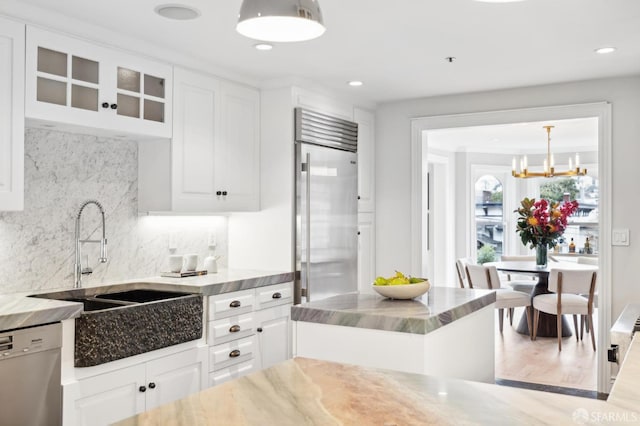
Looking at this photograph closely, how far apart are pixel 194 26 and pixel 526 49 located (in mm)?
2030

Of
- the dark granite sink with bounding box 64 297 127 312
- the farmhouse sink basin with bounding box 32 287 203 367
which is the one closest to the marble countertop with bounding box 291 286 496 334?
the farmhouse sink basin with bounding box 32 287 203 367

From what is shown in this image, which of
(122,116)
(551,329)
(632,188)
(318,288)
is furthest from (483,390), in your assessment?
(551,329)

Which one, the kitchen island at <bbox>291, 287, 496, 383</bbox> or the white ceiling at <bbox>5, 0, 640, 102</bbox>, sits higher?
the white ceiling at <bbox>5, 0, 640, 102</bbox>

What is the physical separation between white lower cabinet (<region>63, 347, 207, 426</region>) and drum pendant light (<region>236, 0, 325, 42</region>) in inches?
77.3

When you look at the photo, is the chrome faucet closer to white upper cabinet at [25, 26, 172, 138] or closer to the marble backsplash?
the marble backsplash

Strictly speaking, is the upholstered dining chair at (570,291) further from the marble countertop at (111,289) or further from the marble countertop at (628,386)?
the marble countertop at (628,386)

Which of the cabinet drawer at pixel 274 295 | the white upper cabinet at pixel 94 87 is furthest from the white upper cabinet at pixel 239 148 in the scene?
the cabinet drawer at pixel 274 295

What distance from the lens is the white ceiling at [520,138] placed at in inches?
278

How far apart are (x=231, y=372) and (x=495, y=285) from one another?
3518 mm

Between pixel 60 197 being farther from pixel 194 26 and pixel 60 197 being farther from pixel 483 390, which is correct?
pixel 483 390

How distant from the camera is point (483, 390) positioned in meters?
1.43

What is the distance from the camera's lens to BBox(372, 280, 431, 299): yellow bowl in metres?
2.74

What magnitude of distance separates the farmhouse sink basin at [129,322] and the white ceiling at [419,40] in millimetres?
1500

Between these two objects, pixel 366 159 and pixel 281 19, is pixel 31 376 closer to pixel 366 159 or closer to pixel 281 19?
pixel 281 19
